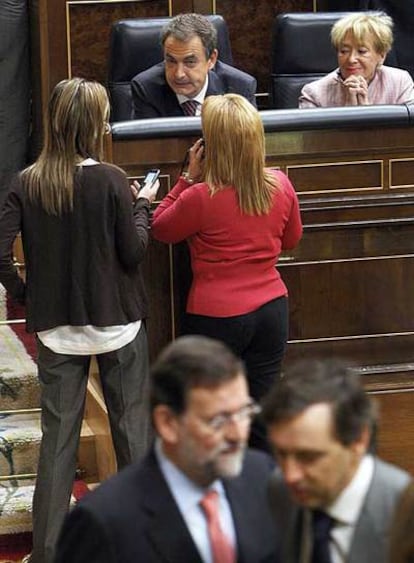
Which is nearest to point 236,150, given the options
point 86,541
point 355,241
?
point 355,241

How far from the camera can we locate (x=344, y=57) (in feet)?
18.3

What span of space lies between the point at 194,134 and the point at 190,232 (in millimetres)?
416

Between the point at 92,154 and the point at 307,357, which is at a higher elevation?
the point at 92,154

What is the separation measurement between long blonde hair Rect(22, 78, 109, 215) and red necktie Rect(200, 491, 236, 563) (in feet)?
6.11

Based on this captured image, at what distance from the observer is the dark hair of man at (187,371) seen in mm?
2422

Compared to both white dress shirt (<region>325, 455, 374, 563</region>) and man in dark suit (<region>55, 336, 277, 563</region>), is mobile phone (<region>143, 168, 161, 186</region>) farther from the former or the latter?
white dress shirt (<region>325, 455, 374, 563</region>)

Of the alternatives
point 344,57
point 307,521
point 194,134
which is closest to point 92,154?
point 194,134

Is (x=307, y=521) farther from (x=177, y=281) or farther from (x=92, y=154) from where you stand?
(x=177, y=281)

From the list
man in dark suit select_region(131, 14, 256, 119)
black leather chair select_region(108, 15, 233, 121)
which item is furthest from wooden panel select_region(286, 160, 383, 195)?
black leather chair select_region(108, 15, 233, 121)

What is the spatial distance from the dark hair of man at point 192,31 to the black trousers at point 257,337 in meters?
1.17

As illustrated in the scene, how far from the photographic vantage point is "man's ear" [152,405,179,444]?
7.98ft

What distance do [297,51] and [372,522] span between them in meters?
4.25

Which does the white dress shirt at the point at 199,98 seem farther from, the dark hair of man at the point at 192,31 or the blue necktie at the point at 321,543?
the blue necktie at the point at 321,543

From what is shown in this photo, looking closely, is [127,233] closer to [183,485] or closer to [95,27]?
[183,485]
